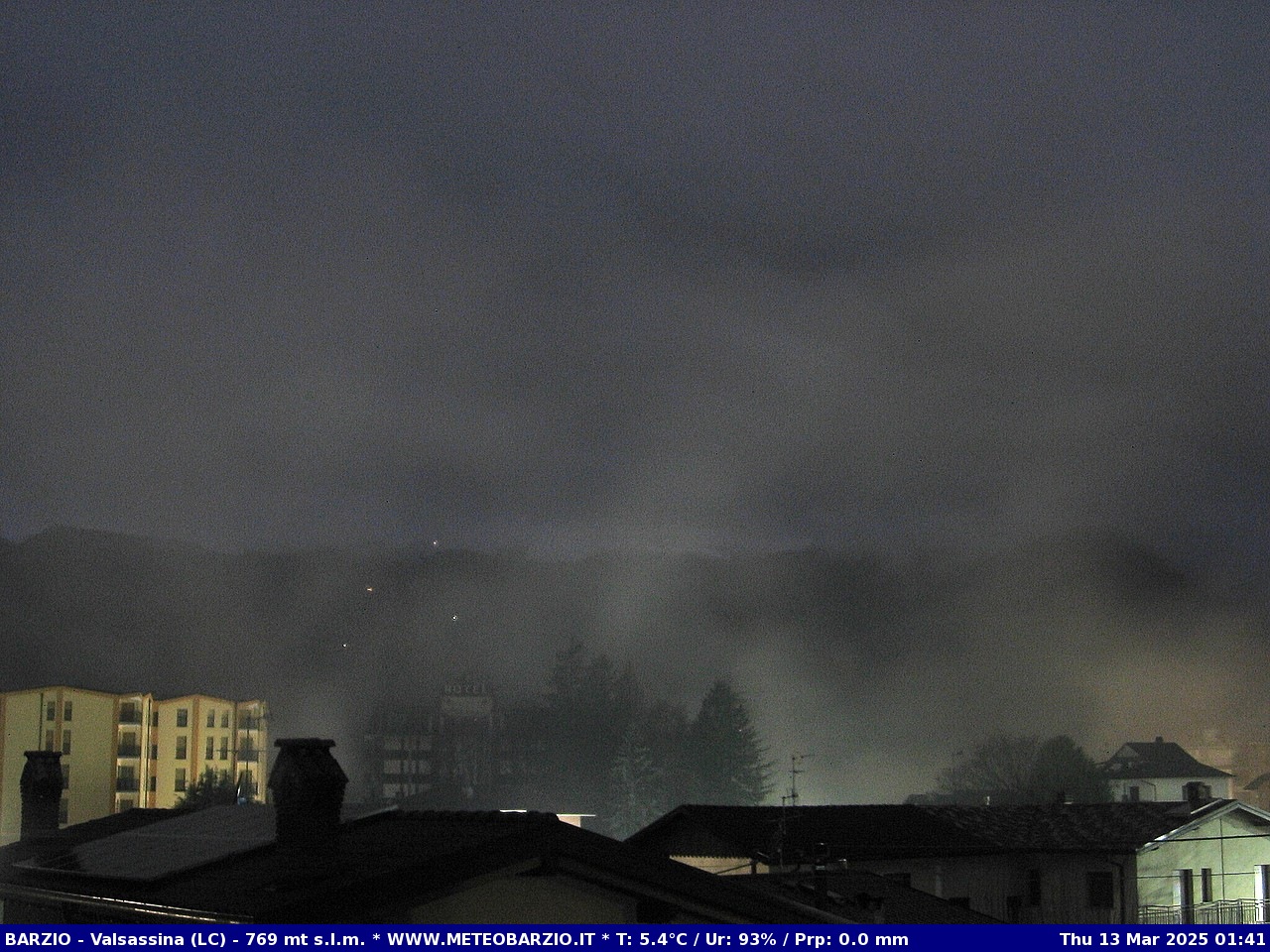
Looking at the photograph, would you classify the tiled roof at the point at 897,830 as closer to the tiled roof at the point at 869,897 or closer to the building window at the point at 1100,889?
the building window at the point at 1100,889

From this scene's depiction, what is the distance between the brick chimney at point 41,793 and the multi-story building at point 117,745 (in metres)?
66.7

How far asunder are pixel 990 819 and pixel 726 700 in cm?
8331

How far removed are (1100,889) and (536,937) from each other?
4019cm

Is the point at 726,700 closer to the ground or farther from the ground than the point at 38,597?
closer to the ground

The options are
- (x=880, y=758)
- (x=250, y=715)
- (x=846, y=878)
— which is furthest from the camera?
(x=880, y=758)

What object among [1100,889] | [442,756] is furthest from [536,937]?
[442,756]

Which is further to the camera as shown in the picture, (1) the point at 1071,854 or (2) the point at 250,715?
(2) the point at 250,715

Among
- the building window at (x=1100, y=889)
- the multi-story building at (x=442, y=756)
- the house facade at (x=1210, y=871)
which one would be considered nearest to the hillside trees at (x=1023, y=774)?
the multi-story building at (x=442, y=756)

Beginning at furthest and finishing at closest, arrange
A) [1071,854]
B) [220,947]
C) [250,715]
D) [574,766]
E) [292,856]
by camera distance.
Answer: [574,766], [250,715], [1071,854], [292,856], [220,947]

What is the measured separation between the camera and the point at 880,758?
604 feet

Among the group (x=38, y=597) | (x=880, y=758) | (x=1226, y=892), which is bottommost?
(x=1226, y=892)

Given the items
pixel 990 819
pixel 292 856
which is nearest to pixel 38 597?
pixel 990 819

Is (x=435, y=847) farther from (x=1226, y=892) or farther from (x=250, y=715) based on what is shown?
(x=250, y=715)

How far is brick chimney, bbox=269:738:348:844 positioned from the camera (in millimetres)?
18828
